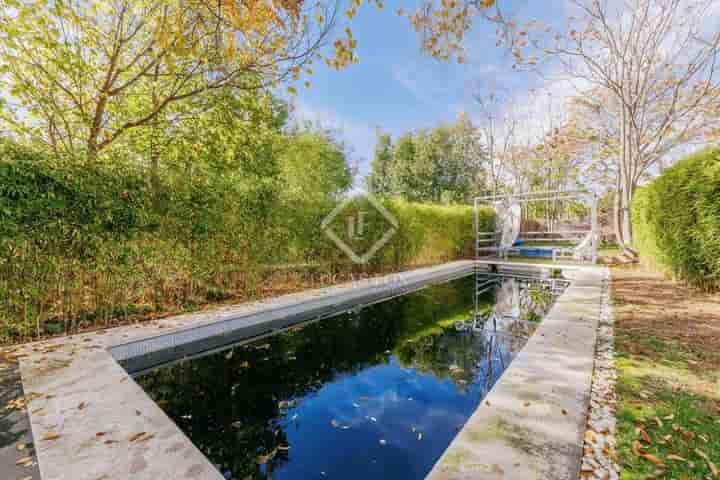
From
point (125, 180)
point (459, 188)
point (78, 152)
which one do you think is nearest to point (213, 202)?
point (125, 180)

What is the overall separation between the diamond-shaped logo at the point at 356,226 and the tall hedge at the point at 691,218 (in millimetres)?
6373

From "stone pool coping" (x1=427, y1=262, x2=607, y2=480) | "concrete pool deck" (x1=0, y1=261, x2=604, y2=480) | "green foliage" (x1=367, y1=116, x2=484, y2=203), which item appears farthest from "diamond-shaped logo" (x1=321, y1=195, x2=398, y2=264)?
"green foliage" (x1=367, y1=116, x2=484, y2=203)

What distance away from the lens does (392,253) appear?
10.2 metres

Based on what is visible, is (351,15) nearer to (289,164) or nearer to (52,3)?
(52,3)

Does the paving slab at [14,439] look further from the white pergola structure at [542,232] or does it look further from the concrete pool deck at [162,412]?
the white pergola structure at [542,232]

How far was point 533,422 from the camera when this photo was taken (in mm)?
2025

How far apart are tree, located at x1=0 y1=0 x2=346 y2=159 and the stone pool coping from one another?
423 centimetres

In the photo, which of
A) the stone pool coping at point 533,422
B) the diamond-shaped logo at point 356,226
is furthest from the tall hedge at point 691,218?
the diamond-shaped logo at point 356,226

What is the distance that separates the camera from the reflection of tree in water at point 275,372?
2.40 m

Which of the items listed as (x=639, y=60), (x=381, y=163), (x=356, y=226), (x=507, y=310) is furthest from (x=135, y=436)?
(x=381, y=163)

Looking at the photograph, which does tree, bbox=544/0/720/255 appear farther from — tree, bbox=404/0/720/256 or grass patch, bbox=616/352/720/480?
grass patch, bbox=616/352/720/480

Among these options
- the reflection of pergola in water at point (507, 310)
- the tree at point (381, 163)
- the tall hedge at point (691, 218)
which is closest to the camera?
the reflection of pergola in water at point (507, 310)

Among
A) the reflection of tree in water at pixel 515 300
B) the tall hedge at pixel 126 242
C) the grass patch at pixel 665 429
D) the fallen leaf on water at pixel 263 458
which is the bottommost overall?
the fallen leaf on water at pixel 263 458

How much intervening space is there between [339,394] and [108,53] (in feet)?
25.5
